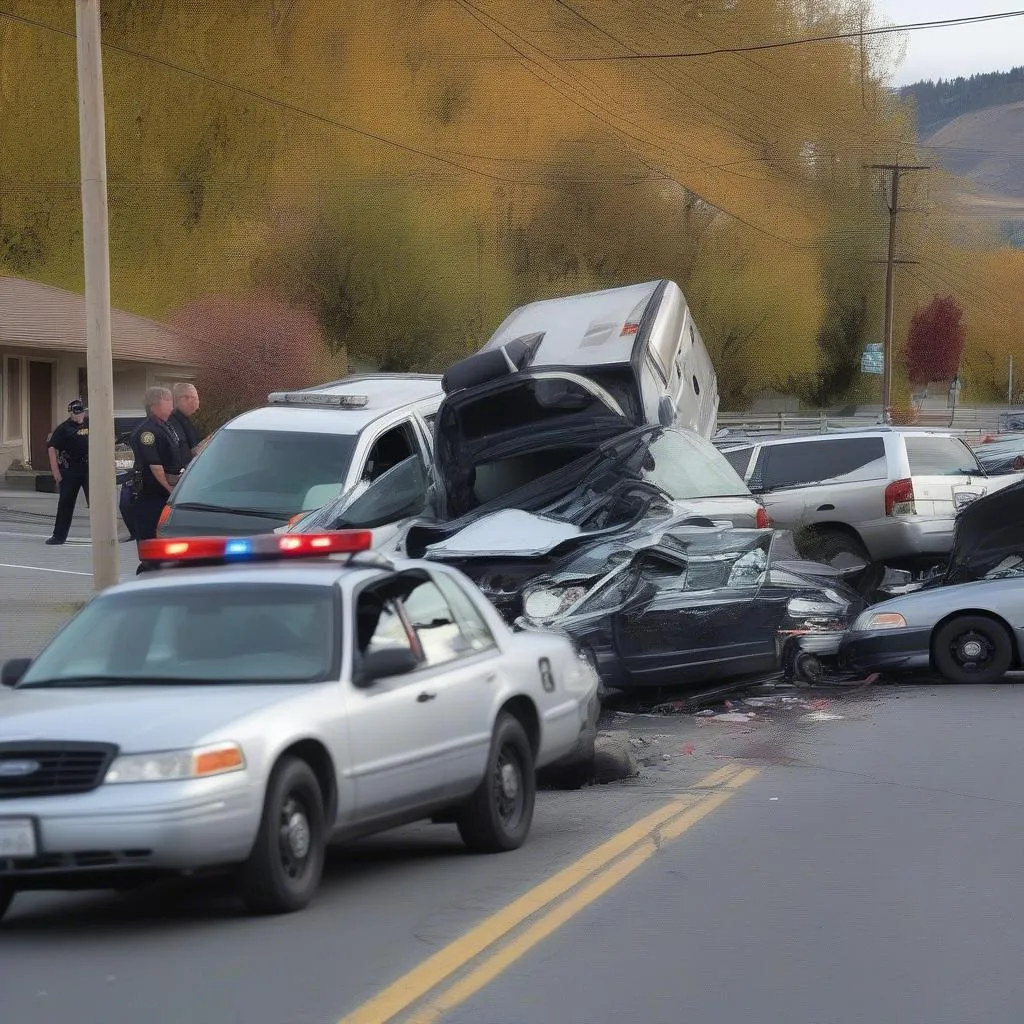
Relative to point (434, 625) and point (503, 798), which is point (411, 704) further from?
point (503, 798)

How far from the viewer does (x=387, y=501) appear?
49.8 ft

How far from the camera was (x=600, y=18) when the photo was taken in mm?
55688

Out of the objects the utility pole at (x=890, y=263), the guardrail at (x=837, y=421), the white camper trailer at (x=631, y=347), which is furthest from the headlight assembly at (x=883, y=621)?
the utility pole at (x=890, y=263)

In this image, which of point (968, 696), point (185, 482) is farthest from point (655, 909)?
point (185, 482)

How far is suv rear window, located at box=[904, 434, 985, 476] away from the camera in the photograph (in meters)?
20.8

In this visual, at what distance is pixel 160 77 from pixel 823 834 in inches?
1900

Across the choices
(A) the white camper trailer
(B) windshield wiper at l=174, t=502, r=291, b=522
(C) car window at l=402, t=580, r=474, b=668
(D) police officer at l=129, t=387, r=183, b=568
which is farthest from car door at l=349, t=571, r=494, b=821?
(D) police officer at l=129, t=387, r=183, b=568

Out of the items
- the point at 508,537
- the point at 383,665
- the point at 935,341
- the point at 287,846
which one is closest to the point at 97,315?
the point at 508,537

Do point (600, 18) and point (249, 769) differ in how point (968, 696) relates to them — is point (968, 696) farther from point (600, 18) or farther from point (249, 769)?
point (600, 18)

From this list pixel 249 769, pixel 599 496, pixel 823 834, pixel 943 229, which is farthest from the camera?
pixel 943 229

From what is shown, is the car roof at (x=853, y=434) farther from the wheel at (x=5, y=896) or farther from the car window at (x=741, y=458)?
the wheel at (x=5, y=896)

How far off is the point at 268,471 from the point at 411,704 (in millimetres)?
9550

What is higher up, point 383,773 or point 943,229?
point 943,229

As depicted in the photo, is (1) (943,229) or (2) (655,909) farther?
(1) (943,229)
